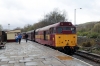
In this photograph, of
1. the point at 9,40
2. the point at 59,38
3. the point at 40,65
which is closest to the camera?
the point at 40,65

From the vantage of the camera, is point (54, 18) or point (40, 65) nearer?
point (40, 65)

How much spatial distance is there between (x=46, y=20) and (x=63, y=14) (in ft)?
24.5

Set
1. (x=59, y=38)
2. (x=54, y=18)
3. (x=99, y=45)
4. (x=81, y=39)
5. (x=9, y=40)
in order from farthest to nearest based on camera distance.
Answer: (x=54, y=18) → (x=9, y=40) → (x=81, y=39) → (x=99, y=45) → (x=59, y=38)

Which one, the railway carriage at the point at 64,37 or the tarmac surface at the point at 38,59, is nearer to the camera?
the tarmac surface at the point at 38,59

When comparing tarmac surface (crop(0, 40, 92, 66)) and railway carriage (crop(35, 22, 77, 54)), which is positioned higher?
railway carriage (crop(35, 22, 77, 54))

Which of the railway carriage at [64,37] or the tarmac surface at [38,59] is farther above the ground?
the railway carriage at [64,37]

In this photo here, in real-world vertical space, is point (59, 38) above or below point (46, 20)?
below

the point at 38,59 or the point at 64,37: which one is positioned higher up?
the point at 64,37

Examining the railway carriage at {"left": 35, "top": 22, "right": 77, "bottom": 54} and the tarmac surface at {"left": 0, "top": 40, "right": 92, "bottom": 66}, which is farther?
the railway carriage at {"left": 35, "top": 22, "right": 77, "bottom": 54}

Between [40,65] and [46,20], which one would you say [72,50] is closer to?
[40,65]

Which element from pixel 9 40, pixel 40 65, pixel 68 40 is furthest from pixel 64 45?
pixel 9 40

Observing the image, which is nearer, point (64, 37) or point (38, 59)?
point (38, 59)

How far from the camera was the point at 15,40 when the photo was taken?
136ft

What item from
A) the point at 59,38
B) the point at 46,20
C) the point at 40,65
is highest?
the point at 46,20
